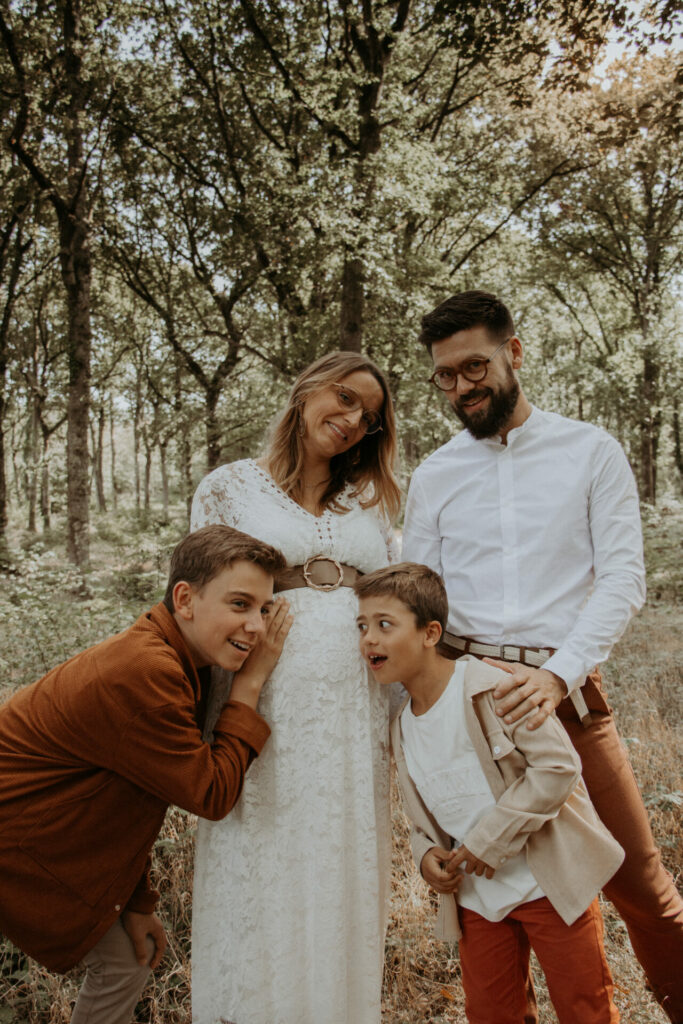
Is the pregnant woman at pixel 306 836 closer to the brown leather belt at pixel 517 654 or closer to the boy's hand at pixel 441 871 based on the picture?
the boy's hand at pixel 441 871

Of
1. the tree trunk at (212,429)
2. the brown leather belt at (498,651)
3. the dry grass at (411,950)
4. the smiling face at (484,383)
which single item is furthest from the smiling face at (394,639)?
the tree trunk at (212,429)

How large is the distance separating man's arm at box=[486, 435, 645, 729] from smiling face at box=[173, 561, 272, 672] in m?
0.81

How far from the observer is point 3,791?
178 centimetres

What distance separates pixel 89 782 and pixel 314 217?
9.56 m

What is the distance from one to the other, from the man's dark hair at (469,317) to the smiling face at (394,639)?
1.03m

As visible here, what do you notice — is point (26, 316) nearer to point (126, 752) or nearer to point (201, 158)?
point (201, 158)

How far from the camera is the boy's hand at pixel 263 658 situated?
2143 mm

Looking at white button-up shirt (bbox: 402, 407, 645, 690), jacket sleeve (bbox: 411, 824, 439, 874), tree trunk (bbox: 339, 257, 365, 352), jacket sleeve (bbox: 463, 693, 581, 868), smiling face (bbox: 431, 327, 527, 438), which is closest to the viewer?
jacket sleeve (bbox: 463, 693, 581, 868)

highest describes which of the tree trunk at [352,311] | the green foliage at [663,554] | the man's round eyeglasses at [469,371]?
the tree trunk at [352,311]

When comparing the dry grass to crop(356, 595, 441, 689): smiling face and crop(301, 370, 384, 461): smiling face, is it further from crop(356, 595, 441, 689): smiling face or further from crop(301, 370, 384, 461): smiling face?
crop(301, 370, 384, 461): smiling face

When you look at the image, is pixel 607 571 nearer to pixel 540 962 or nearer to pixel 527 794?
pixel 527 794

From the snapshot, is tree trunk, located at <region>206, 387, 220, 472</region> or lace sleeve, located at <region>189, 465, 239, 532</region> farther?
tree trunk, located at <region>206, 387, 220, 472</region>

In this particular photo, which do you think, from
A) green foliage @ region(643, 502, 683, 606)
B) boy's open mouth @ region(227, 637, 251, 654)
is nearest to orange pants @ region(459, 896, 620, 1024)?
boy's open mouth @ region(227, 637, 251, 654)

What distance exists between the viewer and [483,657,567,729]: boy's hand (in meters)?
1.95
